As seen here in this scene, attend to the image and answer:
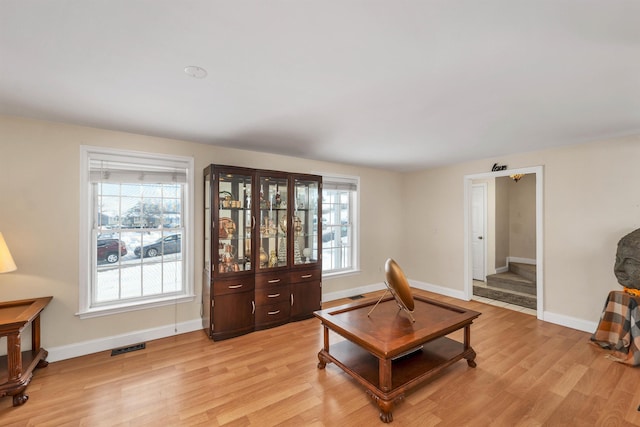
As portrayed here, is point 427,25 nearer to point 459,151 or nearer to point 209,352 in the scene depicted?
point 459,151

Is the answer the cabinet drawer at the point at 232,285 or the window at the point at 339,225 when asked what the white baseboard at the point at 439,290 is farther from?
the cabinet drawer at the point at 232,285

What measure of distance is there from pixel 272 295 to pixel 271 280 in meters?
0.20

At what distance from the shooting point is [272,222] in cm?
366

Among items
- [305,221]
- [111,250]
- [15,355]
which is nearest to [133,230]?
[111,250]

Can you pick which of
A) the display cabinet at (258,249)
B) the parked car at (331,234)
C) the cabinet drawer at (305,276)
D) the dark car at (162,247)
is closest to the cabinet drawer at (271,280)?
the display cabinet at (258,249)

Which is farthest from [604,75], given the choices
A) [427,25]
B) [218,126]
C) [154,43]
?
[218,126]

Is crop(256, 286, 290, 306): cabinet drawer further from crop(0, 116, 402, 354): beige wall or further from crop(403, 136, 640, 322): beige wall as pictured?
crop(403, 136, 640, 322): beige wall

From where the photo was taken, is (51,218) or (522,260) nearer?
(51,218)

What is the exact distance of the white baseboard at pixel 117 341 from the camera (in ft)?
8.72

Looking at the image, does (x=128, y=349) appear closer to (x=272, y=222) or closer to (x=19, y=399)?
(x=19, y=399)

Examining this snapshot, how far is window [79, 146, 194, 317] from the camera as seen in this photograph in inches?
111

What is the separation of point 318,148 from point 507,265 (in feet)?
18.8

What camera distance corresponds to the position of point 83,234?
2.75 metres

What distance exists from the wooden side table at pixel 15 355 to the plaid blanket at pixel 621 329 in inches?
206
